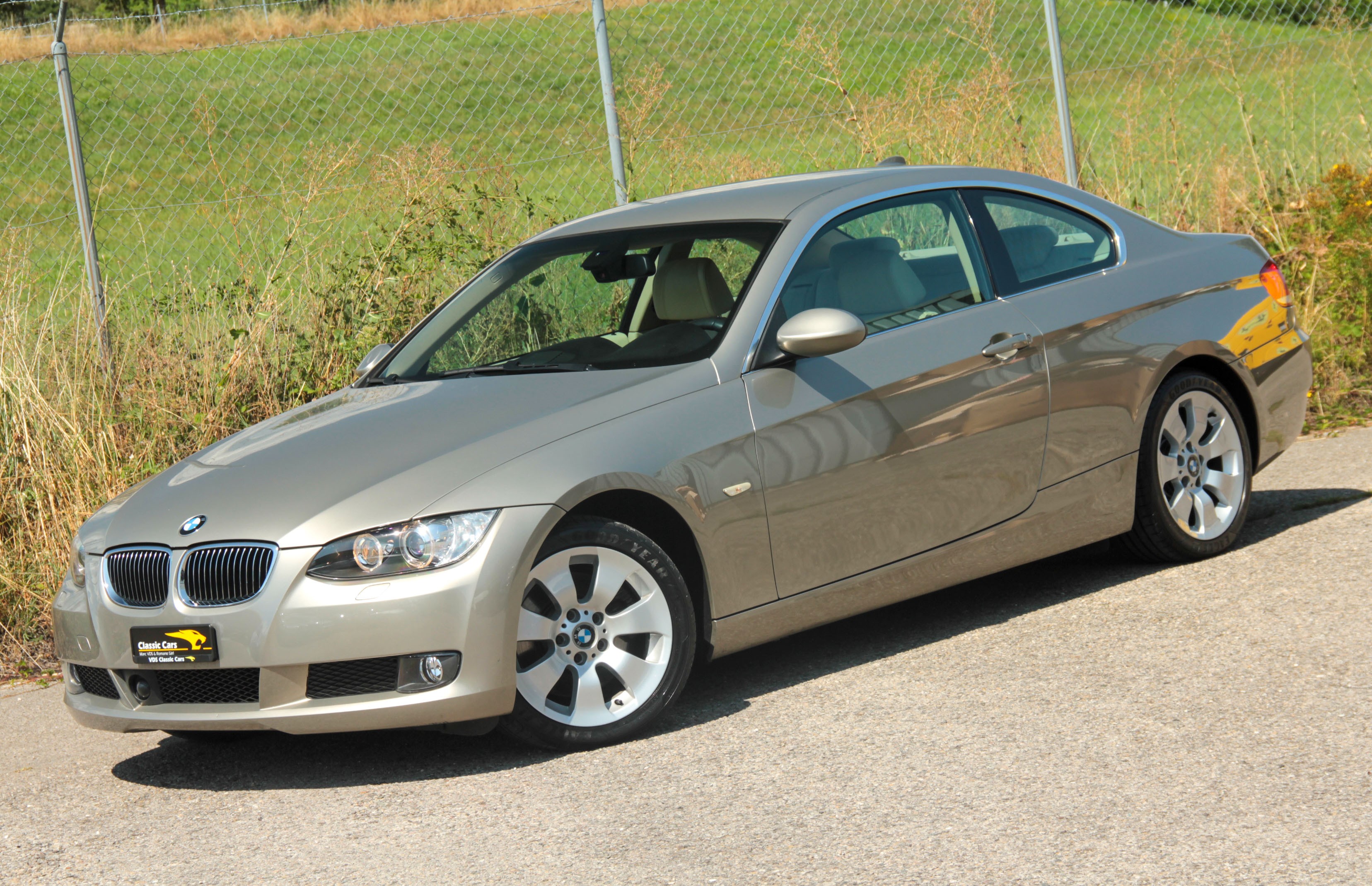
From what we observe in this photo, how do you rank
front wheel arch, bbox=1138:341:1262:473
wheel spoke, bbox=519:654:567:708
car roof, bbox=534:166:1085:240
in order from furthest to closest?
1. front wheel arch, bbox=1138:341:1262:473
2. car roof, bbox=534:166:1085:240
3. wheel spoke, bbox=519:654:567:708

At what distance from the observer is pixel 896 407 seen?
198 inches

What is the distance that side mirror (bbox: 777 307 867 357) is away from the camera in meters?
4.72

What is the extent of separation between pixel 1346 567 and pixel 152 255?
674 cm

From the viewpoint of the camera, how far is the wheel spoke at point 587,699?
447 cm

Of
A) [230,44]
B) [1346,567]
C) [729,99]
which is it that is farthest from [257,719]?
[729,99]

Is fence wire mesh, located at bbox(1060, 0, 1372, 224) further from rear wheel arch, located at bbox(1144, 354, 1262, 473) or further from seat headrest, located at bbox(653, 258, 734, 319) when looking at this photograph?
seat headrest, located at bbox(653, 258, 734, 319)

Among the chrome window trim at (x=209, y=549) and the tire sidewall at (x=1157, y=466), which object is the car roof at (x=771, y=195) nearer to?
the tire sidewall at (x=1157, y=466)

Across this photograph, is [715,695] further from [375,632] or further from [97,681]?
[97,681]

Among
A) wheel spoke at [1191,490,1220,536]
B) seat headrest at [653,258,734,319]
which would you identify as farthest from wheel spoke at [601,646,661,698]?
wheel spoke at [1191,490,1220,536]

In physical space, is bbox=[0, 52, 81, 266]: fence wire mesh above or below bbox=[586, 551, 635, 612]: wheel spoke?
above

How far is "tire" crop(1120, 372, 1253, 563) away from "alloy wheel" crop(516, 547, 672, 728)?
2.25 metres

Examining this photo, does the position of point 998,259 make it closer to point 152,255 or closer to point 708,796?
point 708,796

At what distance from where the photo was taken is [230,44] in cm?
970

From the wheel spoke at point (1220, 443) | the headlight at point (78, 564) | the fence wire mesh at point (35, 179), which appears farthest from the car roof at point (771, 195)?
the fence wire mesh at point (35, 179)
